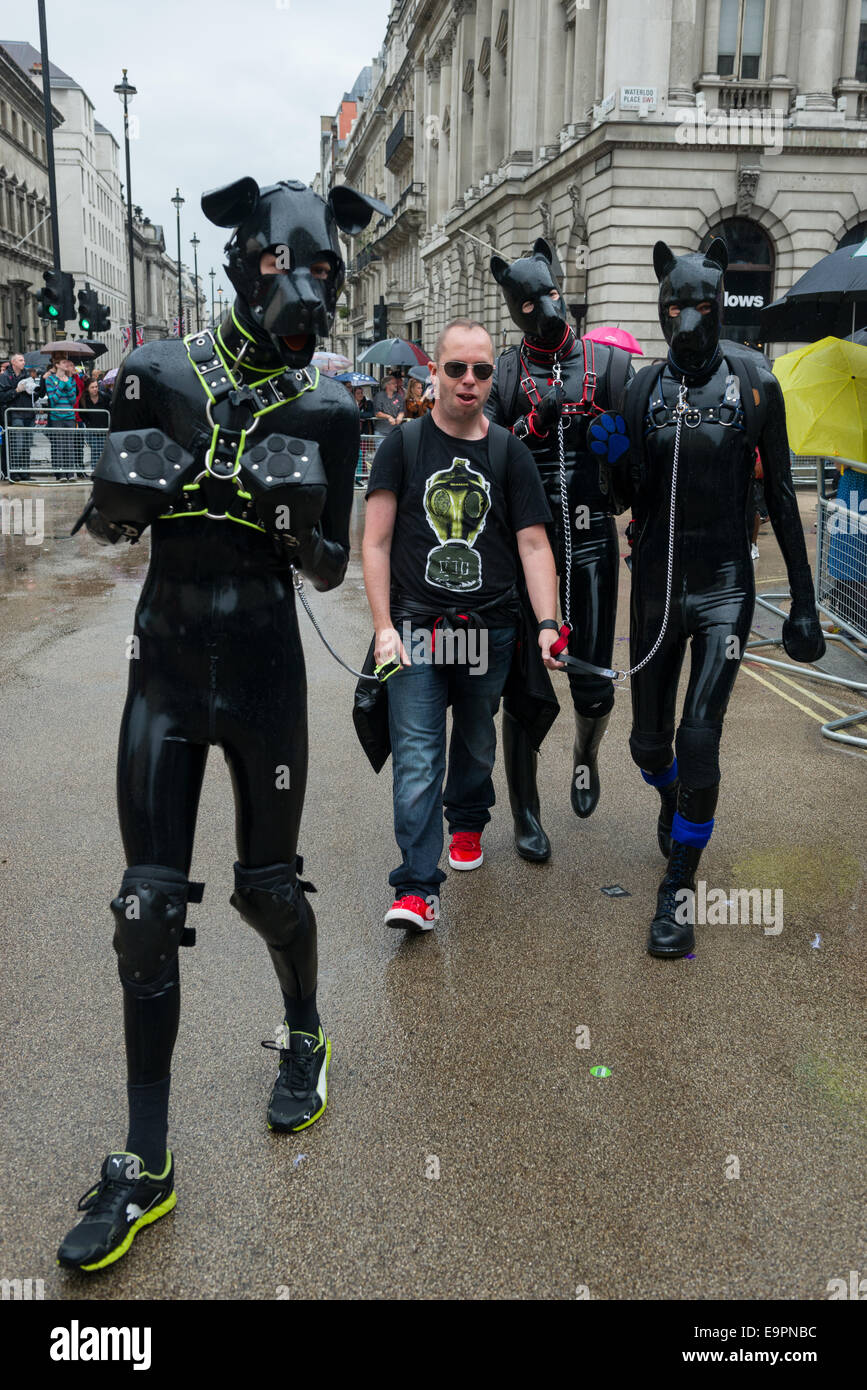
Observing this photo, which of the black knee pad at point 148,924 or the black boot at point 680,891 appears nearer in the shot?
the black knee pad at point 148,924

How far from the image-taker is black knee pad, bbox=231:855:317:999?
9.30ft

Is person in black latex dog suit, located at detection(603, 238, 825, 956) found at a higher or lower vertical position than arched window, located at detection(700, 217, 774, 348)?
lower

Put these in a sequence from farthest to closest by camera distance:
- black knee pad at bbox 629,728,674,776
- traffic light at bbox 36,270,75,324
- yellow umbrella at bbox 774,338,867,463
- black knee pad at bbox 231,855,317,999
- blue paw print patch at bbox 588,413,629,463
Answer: traffic light at bbox 36,270,75,324 < yellow umbrella at bbox 774,338,867,463 < black knee pad at bbox 629,728,674,776 < blue paw print patch at bbox 588,413,629,463 < black knee pad at bbox 231,855,317,999

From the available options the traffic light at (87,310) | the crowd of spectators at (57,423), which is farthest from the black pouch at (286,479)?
the traffic light at (87,310)

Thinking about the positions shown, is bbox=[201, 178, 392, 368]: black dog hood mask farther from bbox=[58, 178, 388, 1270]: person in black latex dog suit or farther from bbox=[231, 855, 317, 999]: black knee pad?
bbox=[231, 855, 317, 999]: black knee pad

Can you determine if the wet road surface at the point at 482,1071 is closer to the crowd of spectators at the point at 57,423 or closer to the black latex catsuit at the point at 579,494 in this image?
the black latex catsuit at the point at 579,494

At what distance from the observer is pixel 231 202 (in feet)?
8.35

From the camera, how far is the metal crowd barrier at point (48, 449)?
68.2 ft

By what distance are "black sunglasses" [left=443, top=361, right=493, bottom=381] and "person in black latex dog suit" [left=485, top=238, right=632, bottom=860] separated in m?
0.63

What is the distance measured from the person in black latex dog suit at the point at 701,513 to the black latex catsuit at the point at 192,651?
1.66 m

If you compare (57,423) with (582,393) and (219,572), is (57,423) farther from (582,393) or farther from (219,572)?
(219,572)

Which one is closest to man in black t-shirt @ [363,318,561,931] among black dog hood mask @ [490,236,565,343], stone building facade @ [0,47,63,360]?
black dog hood mask @ [490,236,565,343]
